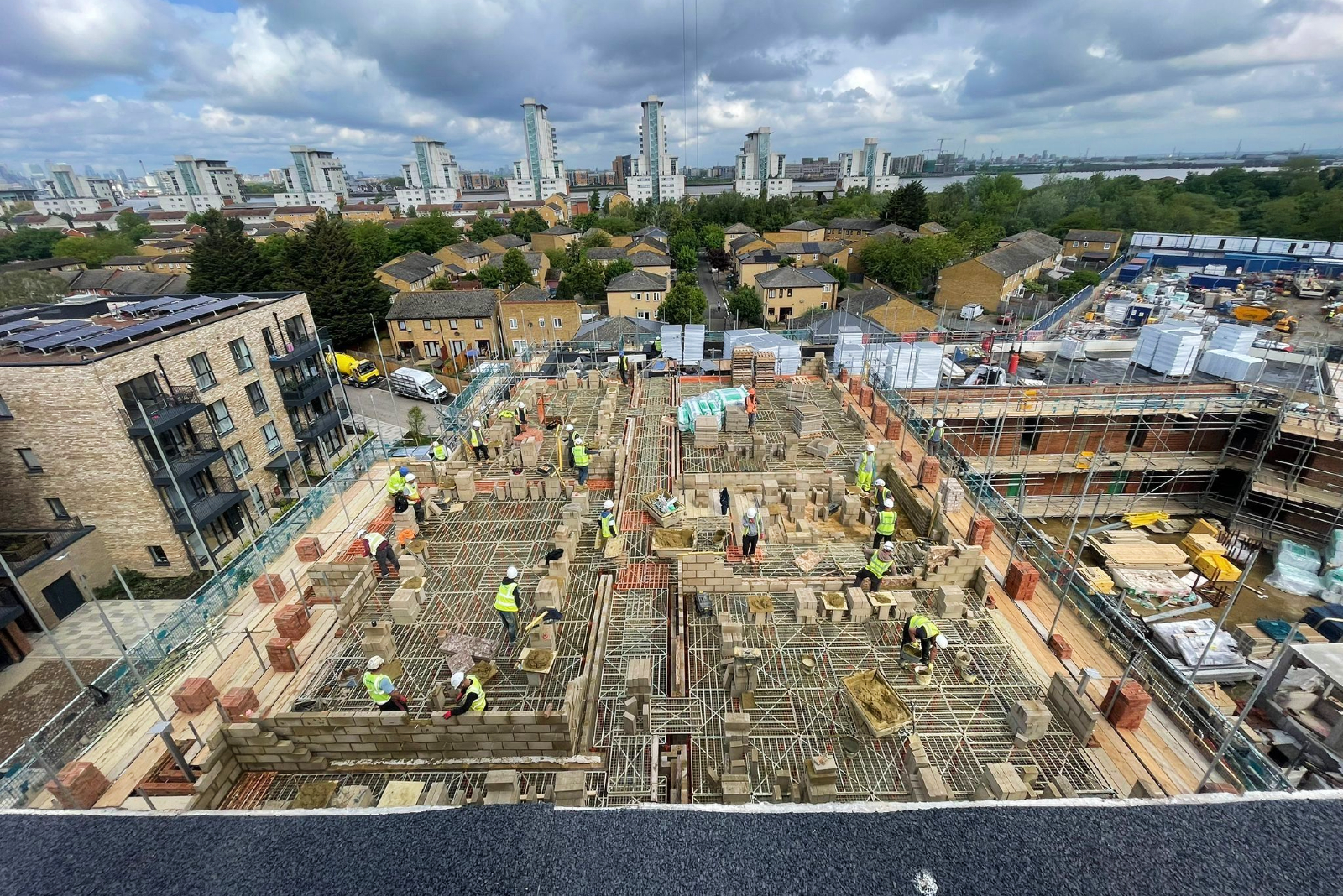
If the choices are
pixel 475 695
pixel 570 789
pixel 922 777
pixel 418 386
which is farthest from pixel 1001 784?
pixel 418 386

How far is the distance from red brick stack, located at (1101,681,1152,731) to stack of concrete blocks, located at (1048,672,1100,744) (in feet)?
1.21

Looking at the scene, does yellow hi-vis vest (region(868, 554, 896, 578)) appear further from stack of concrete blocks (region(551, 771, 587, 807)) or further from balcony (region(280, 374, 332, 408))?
balcony (region(280, 374, 332, 408))

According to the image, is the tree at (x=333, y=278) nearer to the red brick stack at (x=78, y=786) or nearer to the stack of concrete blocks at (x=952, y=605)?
the red brick stack at (x=78, y=786)

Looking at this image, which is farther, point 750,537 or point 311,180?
point 311,180

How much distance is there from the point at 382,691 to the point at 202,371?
19.0m

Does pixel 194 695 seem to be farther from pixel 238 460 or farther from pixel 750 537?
pixel 238 460

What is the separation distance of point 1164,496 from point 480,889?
32869 millimetres

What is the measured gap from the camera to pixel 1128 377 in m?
28.5

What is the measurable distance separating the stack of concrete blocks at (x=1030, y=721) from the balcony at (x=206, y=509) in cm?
2359

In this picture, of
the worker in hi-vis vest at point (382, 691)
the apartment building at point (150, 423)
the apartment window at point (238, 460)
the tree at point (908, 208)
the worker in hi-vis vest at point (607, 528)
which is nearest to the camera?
the worker in hi-vis vest at point (382, 691)

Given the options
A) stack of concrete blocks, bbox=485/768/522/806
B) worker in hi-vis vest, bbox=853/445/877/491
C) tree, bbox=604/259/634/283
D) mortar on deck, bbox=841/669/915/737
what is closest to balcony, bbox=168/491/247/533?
stack of concrete blocks, bbox=485/768/522/806

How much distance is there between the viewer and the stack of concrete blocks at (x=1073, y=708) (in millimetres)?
8430

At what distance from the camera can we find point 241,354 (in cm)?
2270

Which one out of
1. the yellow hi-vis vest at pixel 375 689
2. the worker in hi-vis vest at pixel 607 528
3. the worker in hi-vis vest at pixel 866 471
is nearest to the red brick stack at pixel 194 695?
the yellow hi-vis vest at pixel 375 689
